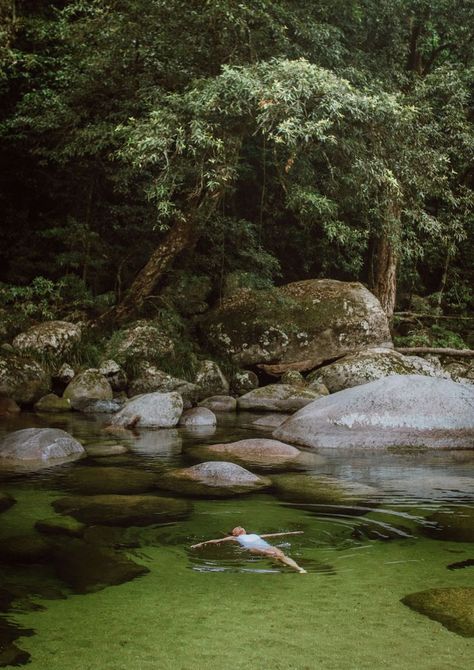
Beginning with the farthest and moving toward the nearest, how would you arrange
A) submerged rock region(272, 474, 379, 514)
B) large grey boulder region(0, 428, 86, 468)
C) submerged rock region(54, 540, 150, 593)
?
1. large grey boulder region(0, 428, 86, 468)
2. submerged rock region(272, 474, 379, 514)
3. submerged rock region(54, 540, 150, 593)

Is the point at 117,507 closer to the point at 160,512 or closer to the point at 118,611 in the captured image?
the point at 160,512

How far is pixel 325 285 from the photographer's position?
14656 millimetres

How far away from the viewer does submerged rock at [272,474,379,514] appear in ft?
16.8

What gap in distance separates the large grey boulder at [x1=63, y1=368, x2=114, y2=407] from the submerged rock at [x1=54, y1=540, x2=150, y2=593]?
7091mm

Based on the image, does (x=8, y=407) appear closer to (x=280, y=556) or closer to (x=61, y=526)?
(x=61, y=526)

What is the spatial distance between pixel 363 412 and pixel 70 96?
26.4 ft

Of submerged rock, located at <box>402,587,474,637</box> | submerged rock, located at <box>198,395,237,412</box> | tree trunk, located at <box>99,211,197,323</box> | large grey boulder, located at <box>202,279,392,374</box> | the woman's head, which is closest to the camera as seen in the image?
submerged rock, located at <box>402,587,474,637</box>

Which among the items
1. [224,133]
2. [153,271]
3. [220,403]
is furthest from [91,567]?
[153,271]

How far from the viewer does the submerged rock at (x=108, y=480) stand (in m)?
5.38

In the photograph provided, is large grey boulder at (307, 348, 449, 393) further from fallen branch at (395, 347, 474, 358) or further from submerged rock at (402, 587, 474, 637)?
submerged rock at (402, 587, 474, 637)

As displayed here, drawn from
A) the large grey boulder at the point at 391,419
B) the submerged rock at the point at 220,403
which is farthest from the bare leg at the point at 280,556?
the submerged rock at the point at 220,403

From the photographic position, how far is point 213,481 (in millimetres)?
5676

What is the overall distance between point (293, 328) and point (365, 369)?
187 cm

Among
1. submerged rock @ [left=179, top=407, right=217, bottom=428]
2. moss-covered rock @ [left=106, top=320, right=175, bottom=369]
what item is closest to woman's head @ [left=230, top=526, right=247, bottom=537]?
submerged rock @ [left=179, top=407, right=217, bottom=428]
